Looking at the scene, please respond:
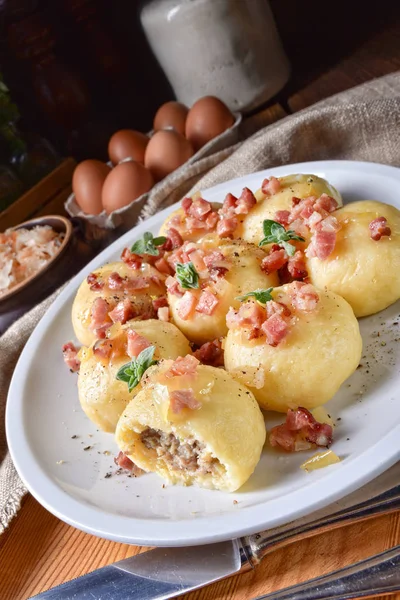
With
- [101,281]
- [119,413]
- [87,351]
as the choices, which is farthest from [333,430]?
[101,281]

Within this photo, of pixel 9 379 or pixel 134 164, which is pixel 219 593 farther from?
pixel 134 164

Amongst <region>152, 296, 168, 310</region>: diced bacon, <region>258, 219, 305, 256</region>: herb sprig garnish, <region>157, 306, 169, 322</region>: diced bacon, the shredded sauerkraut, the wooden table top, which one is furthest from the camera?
the shredded sauerkraut

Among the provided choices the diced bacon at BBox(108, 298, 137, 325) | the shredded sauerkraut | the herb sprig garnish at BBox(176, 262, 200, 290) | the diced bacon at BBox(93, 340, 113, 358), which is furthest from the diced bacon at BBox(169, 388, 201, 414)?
the shredded sauerkraut

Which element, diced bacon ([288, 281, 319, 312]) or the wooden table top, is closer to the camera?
the wooden table top

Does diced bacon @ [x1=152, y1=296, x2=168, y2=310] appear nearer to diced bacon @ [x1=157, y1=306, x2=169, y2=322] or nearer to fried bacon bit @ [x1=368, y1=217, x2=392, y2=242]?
diced bacon @ [x1=157, y1=306, x2=169, y2=322]

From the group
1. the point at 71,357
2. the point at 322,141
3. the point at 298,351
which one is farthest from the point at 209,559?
the point at 322,141

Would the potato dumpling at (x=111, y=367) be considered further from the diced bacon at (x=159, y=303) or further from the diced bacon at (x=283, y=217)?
the diced bacon at (x=283, y=217)
